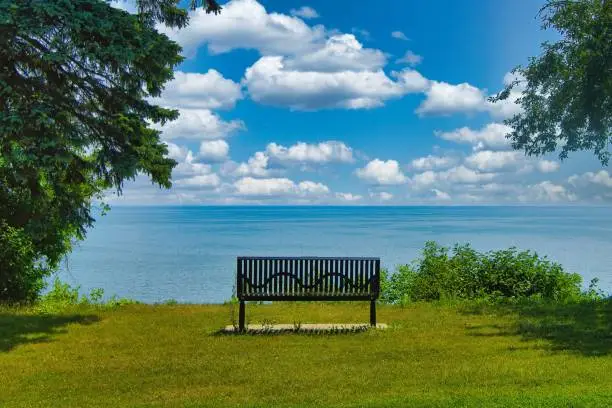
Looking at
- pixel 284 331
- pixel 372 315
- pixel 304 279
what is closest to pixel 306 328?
pixel 284 331

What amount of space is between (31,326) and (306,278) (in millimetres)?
5674

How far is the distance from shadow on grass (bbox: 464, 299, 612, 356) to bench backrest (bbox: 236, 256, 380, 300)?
226 centimetres

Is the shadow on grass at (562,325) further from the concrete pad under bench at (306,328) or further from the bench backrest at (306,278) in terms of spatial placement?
the bench backrest at (306,278)

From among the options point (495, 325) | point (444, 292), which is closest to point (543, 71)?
point (444, 292)

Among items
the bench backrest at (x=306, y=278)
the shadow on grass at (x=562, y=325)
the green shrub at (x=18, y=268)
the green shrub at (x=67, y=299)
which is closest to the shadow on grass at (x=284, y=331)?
the bench backrest at (x=306, y=278)

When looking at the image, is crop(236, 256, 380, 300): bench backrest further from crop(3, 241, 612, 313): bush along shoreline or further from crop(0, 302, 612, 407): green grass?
crop(3, 241, 612, 313): bush along shoreline

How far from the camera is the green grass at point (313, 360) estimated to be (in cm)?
728

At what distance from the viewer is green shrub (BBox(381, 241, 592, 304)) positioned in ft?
55.1

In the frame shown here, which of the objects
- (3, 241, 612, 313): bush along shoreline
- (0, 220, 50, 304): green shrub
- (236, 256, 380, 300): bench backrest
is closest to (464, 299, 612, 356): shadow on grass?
(3, 241, 612, 313): bush along shoreline

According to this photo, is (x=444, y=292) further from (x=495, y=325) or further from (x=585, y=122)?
(x=585, y=122)

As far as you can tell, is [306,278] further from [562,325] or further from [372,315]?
A: [562,325]

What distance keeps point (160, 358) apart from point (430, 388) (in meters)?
4.23

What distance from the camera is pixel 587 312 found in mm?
13047

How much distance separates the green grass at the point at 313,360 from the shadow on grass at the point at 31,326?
0.10 ft
